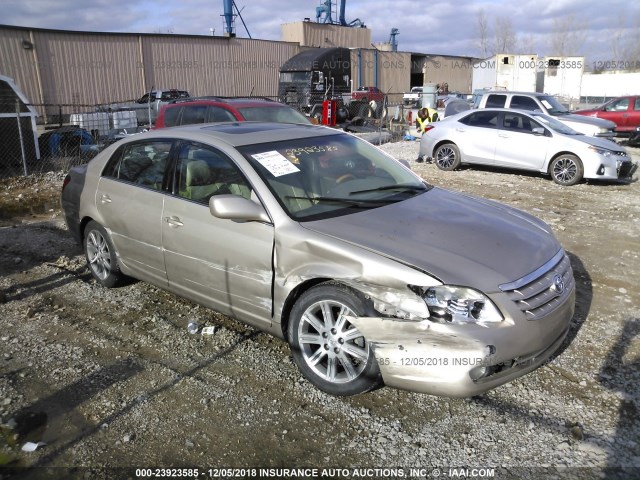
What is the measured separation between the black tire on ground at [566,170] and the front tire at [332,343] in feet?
29.6

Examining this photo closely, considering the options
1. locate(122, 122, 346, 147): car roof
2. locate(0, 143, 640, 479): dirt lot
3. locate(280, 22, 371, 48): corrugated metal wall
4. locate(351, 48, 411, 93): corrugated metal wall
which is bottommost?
locate(0, 143, 640, 479): dirt lot

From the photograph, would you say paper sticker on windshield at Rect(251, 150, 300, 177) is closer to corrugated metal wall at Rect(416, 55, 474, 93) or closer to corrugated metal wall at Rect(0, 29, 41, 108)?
corrugated metal wall at Rect(0, 29, 41, 108)

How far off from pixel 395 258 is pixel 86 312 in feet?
9.91

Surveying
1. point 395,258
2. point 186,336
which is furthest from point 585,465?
point 186,336

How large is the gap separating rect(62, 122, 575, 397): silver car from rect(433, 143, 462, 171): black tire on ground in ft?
26.6

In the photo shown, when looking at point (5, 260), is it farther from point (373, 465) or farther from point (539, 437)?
point (539, 437)

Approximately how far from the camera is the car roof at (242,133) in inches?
164

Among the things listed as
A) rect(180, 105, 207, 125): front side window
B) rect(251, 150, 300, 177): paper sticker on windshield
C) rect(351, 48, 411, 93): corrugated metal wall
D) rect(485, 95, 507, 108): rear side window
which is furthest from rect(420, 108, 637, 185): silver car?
rect(351, 48, 411, 93): corrugated metal wall

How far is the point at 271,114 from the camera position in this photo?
10078 mm

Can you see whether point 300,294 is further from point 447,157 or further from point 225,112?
point 447,157

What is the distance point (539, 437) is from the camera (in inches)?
118

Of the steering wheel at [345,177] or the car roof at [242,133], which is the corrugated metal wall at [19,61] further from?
the steering wheel at [345,177]

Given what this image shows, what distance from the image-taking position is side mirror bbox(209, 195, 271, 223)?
3.52 metres

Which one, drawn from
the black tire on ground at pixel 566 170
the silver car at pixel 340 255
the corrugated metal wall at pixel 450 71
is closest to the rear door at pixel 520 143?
the black tire on ground at pixel 566 170
